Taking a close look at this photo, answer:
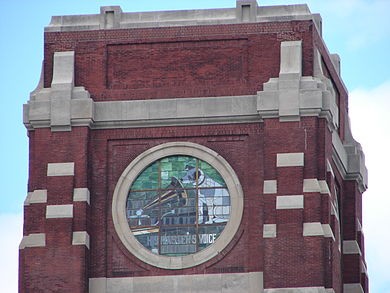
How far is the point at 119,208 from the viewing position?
90.3m

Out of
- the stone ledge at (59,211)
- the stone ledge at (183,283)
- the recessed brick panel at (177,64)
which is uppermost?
the recessed brick panel at (177,64)

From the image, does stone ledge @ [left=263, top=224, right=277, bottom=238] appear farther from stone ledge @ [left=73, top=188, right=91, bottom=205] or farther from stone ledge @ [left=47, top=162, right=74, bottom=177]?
stone ledge @ [left=47, top=162, right=74, bottom=177]

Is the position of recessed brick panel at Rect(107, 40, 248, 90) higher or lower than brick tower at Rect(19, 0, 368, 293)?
higher

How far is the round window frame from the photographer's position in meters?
89.2

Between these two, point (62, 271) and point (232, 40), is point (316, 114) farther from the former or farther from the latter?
point (62, 271)

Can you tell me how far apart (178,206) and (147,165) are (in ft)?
6.29

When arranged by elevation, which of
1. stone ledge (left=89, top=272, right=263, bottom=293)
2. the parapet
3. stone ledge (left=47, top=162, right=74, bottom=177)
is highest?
the parapet

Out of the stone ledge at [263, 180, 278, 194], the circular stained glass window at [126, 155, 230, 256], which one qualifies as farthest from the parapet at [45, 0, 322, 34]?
the stone ledge at [263, 180, 278, 194]

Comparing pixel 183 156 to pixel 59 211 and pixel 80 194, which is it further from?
pixel 59 211

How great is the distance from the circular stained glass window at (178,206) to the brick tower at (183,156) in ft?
0.17


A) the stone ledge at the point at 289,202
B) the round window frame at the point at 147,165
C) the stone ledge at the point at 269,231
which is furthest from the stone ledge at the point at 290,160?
the stone ledge at the point at 269,231

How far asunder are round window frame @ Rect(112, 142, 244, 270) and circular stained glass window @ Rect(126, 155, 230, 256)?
0.23 metres

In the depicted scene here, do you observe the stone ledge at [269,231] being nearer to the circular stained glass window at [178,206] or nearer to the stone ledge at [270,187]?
the stone ledge at [270,187]

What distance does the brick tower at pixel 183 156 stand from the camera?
8869 cm
